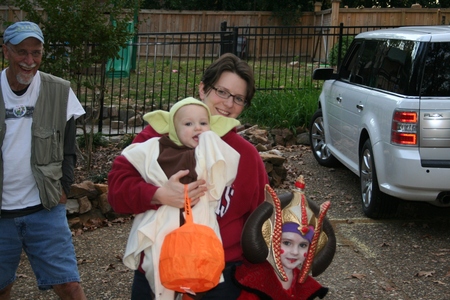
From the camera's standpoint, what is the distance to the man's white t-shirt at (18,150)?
371 centimetres

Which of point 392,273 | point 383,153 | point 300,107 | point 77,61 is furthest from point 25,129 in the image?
point 300,107

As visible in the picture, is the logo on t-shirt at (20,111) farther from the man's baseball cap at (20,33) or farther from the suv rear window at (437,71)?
the suv rear window at (437,71)

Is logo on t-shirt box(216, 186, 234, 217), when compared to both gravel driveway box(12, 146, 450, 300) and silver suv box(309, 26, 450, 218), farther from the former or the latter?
silver suv box(309, 26, 450, 218)

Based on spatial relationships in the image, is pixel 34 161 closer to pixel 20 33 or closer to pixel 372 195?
pixel 20 33

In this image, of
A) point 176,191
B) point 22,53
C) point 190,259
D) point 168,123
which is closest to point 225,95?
point 168,123

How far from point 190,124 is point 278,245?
0.61 meters

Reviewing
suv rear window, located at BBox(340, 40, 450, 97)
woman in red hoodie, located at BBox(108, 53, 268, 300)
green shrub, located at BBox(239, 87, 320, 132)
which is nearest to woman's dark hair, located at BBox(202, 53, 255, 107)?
woman in red hoodie, located at BBox(108, 53, 268, 300)

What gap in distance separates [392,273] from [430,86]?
164cm

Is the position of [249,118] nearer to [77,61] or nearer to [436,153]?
[77,61]

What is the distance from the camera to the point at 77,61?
8.09 m

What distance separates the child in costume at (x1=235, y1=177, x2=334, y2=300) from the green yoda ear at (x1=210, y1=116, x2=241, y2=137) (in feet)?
0.98

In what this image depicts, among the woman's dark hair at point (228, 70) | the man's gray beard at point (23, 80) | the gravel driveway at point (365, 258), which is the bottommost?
the gravel driveway at point (365, 258)

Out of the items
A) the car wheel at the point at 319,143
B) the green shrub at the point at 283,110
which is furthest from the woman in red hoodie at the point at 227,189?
the green shrub at the point at 283,110

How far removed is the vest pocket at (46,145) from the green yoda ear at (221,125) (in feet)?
3.69
